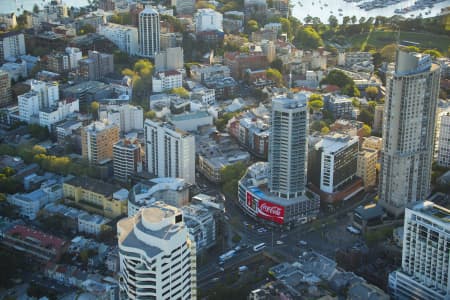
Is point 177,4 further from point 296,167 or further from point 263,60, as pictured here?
point 296,167

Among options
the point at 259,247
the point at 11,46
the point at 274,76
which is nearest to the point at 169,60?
the point at 274,76

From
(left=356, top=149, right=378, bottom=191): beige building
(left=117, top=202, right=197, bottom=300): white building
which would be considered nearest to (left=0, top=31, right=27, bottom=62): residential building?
(left=356, top=149, right=378, bottom=191): beige building

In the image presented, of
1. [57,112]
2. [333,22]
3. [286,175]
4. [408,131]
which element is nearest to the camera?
[408,131]

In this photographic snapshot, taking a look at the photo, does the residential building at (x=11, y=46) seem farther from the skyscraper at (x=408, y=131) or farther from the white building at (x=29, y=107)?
the skyscraper at (x=408, y=131)

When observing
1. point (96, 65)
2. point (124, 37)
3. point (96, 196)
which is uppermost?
point (124, 37)

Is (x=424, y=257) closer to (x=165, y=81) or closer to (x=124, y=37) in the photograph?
(x=165, y=81)

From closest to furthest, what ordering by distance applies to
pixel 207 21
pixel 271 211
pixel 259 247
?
1. pixel 259 247
2. pixel 271 211
3. pixel 207 21

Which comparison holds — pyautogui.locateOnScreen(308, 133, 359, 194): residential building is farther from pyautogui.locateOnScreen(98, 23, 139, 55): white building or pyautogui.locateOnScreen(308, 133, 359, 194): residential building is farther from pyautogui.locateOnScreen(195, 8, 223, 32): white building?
pyautogui.locateOnScreen(195, 8, 223, 32): white building
